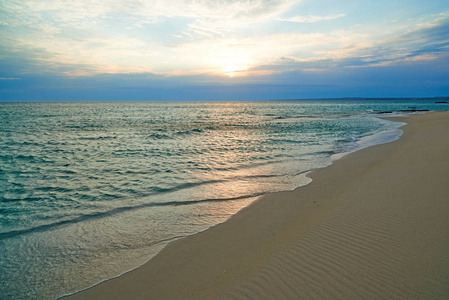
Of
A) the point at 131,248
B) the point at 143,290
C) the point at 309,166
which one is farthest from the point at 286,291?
the point at 309,166

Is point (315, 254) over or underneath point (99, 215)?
over

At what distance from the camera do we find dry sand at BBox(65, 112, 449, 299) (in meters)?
3.48

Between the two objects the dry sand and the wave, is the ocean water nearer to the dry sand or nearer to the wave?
the wave

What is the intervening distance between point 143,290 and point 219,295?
4.02 ft

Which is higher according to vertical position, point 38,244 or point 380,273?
point 380,273

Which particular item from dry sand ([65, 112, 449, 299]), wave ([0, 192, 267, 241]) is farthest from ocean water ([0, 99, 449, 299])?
dry sand ([65, 112, 449, 299])

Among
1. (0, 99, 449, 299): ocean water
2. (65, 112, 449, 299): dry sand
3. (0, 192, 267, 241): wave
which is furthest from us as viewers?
(0, 192, 267, 241): wave

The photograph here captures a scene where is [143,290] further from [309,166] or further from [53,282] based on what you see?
[309,166]

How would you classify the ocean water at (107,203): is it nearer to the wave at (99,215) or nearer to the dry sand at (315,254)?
the wave at (99,215)

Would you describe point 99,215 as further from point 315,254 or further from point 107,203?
point 315,254

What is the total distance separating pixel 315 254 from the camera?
4.32 m

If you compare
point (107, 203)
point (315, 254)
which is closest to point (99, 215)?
point (107, 203)

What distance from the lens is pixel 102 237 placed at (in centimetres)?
562

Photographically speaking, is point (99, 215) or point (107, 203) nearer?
point (99, 215)
